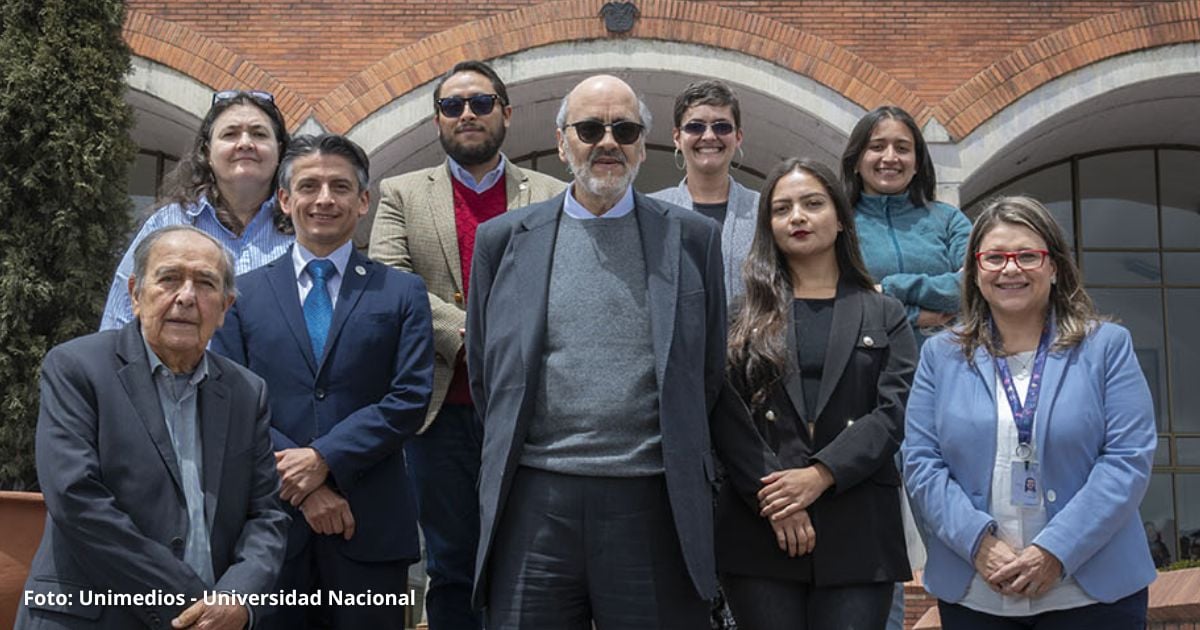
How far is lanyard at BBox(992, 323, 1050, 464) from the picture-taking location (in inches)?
152

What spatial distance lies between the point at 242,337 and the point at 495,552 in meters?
1.32

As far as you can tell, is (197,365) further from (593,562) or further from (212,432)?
(593,562)

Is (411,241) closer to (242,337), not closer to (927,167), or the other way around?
(242,337)

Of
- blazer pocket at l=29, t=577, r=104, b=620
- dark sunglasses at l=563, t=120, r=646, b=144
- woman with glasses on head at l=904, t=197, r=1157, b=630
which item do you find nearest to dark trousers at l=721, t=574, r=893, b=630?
woman with glasses on head at l=904, t=197, r=1157, b=630

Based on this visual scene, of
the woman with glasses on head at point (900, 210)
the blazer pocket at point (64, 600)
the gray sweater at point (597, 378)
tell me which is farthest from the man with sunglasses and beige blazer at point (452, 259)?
the blazer pocket at point (64, 600)

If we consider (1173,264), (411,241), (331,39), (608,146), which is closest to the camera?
(608,146)

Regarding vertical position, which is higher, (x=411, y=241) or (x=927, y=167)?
(x=927, y=167)

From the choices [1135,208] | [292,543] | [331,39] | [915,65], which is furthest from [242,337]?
[1135,208]

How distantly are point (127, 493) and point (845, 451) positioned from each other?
2143mm

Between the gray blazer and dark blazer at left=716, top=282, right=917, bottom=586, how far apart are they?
601 millimetres

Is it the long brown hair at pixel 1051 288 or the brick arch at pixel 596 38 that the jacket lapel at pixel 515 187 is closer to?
the long brown hair at pixel 1051 288

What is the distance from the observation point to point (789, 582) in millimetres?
4008

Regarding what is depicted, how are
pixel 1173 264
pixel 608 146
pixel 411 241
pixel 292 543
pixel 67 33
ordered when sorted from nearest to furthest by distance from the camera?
pixel 608 146 < pixel 292 543 < pixel 411 241 < pixel 67 33 < pixel 1173 264

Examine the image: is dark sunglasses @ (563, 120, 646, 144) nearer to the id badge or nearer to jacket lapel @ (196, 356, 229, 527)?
jacket lapel @ (196, 356, 229, 527)
